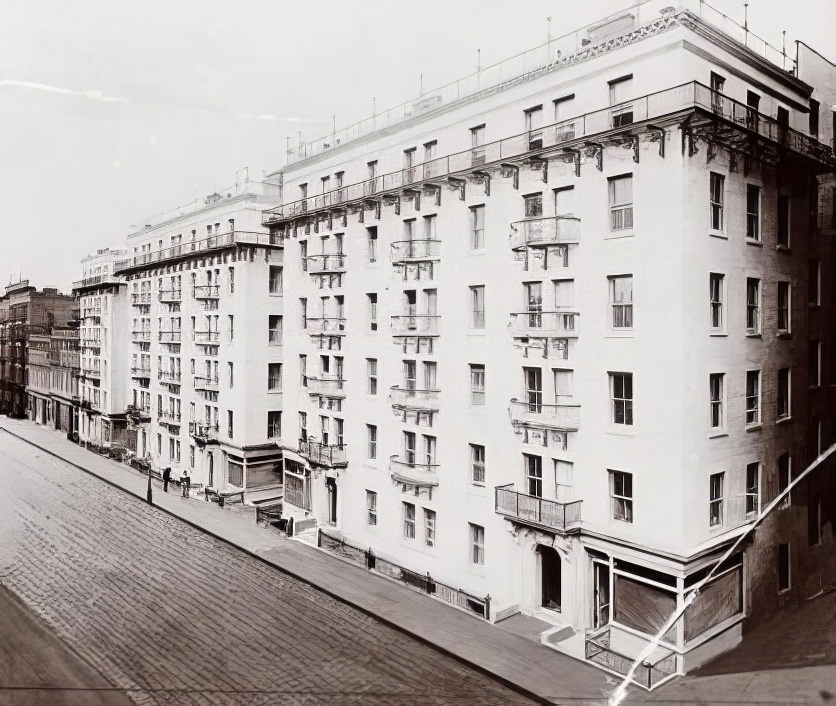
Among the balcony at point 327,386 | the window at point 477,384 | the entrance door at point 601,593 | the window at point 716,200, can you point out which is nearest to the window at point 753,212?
the window at point 716,200

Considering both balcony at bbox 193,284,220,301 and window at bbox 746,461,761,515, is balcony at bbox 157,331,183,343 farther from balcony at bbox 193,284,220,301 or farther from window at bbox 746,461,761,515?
window at bbox 746,461,761,515

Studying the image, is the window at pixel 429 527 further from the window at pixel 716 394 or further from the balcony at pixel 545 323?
the window at pixel 716 394

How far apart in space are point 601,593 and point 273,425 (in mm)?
17290

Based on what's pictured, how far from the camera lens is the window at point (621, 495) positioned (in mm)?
13758

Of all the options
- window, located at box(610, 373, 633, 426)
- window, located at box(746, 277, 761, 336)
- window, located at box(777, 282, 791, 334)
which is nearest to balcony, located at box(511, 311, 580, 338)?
window, located at box(610, 373, 633, 426)

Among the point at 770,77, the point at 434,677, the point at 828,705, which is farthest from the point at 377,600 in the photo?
the point at 770,77

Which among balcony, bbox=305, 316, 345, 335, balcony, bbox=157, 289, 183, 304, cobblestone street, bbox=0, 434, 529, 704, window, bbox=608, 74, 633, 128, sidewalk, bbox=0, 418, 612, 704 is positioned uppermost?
window, bbox=608, 74, 633, 128

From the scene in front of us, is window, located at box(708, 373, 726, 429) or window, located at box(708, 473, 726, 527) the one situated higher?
window, located at box(708, 373, 726, 429)

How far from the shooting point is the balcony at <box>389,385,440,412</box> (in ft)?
59.4

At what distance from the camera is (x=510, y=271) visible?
16031mm

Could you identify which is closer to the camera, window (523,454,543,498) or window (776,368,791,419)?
window (776,368,791,419)

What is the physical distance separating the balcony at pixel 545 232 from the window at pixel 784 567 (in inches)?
286

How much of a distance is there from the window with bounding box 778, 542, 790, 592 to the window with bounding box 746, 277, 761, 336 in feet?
12.9

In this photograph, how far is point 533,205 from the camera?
15.7 m
